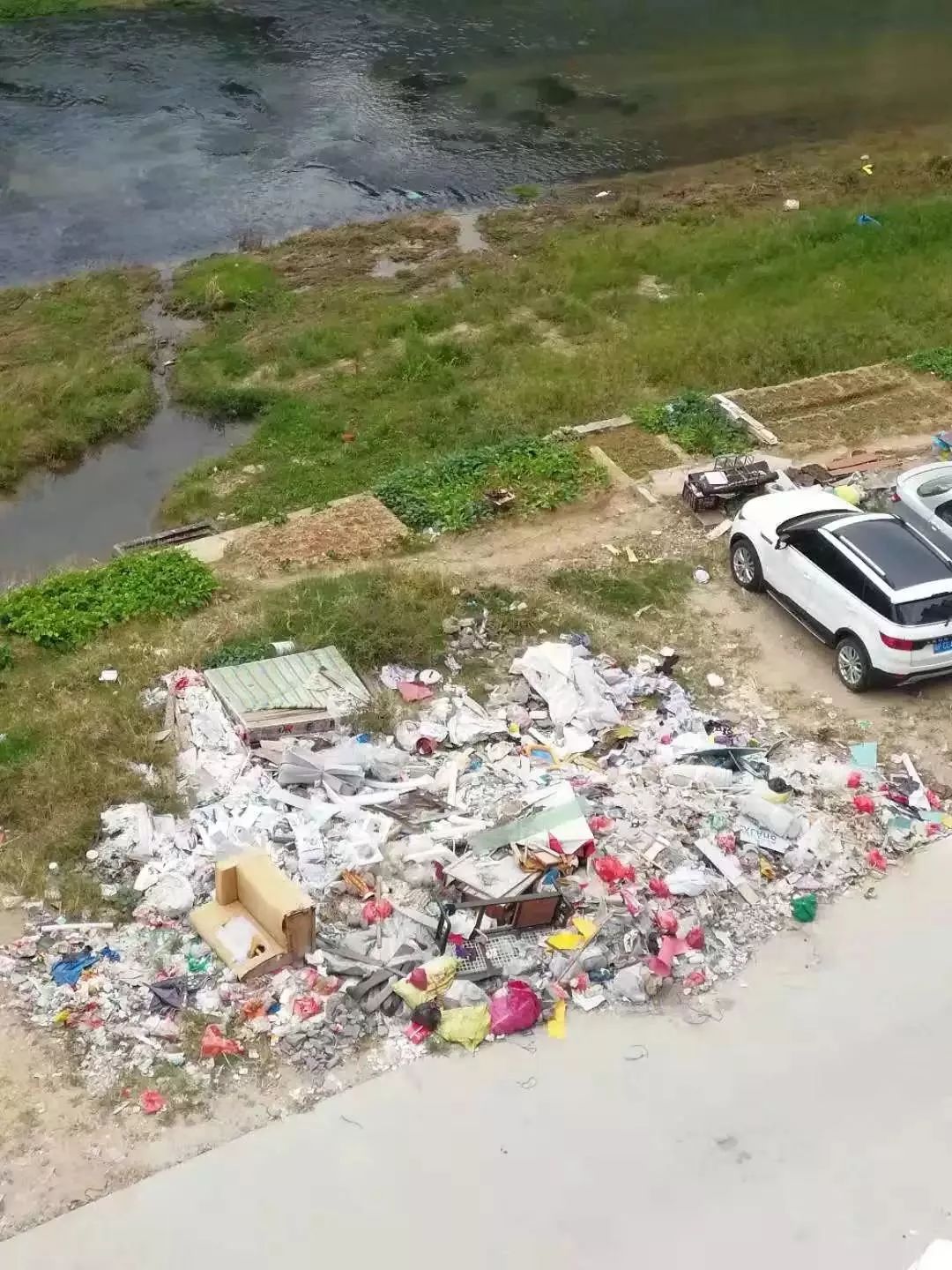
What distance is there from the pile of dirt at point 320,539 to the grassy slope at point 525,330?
76 cm

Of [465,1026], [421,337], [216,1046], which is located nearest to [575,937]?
[465,1026]

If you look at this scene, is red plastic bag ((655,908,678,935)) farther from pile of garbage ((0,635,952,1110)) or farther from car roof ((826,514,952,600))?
car roof ((826,514,952,600))

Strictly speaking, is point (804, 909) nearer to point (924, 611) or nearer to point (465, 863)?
point (465, 863)

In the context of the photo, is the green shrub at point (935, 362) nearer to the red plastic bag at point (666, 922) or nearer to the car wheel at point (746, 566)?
the car wheel at point (746, 566)

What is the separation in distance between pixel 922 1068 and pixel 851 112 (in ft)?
100

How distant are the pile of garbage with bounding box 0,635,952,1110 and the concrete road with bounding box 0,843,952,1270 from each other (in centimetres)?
43

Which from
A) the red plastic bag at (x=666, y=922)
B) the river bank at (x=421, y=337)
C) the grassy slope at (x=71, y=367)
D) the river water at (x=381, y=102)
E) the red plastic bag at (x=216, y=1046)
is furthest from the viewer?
the river water at (x=381, y=102)

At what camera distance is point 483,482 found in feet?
53.6

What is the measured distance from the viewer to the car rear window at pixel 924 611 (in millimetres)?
12016

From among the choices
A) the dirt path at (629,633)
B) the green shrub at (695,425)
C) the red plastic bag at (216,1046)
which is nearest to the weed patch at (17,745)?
the dirt path at (629,633)

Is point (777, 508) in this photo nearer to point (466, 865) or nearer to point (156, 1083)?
point (466, 865)

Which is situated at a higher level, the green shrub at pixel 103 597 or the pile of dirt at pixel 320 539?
the green shrub at pixel 103 597

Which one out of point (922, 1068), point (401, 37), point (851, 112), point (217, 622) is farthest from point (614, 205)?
point (922, 1068)

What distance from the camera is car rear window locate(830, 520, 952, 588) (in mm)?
12266
